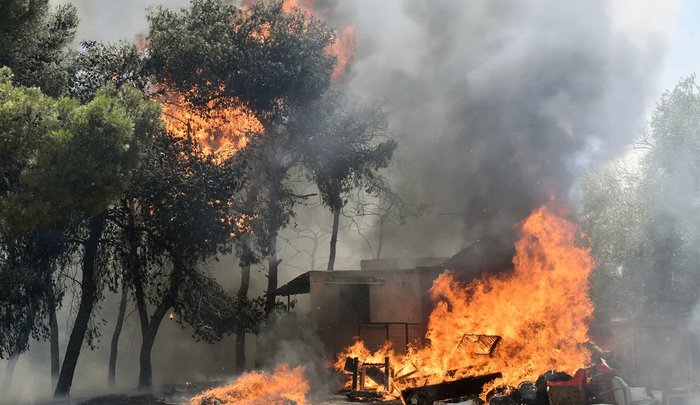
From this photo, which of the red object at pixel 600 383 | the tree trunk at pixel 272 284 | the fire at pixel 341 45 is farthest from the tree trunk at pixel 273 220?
the red object at pixel 600 383

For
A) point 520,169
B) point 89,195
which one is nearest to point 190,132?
point 89,195

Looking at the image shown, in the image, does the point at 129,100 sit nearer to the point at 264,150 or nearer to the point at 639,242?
the point at 264,150

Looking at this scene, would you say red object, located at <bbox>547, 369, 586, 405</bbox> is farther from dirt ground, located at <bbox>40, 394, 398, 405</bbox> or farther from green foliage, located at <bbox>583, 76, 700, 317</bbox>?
green foliage, located at <bbox>583, 76, 700, 317</bbox>

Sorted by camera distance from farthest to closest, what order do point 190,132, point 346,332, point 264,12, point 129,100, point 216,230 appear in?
point 346,332
point 264,12
point 190,132
point 216,230
point 129,100

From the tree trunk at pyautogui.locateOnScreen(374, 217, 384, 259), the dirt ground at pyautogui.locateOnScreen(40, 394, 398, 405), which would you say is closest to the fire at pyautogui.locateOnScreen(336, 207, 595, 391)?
the dirt ground at pyautogui.locateOnScreen(40, 394, 398, 405)

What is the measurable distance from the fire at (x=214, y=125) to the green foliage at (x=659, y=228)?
661 inches

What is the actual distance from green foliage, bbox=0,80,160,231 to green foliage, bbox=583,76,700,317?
867 inches

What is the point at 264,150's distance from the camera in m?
25.8

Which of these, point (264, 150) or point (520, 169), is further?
point (264, 150)

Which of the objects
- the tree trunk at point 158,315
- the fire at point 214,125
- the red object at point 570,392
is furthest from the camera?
the fire at point 214,125

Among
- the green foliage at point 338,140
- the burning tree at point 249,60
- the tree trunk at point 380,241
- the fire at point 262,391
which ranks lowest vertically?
the fire at point 262,391

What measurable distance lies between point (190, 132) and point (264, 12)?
5.63 m

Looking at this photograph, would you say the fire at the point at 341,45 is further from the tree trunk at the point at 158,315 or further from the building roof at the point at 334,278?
the tree trunk at the point at 158,315

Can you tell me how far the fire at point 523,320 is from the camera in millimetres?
17297
